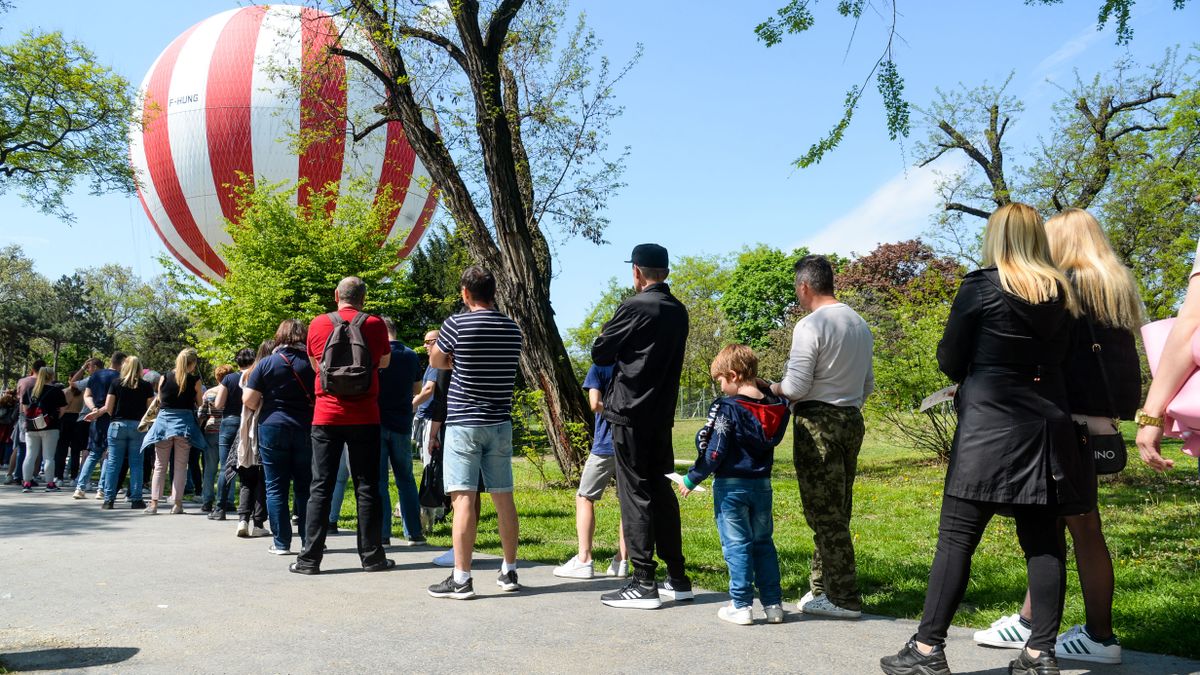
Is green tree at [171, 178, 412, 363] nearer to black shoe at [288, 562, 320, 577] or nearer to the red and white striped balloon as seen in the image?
the red and white striped balloon

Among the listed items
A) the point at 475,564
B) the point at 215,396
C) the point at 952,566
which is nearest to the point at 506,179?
the point at 215,396

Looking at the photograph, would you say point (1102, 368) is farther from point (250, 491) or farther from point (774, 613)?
point (250, 491)

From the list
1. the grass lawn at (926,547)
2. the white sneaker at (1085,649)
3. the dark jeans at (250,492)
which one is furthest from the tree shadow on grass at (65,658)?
the white sneaker at (1085,649)

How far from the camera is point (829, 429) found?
5082mm

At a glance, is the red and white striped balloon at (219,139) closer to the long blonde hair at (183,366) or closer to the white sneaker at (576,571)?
the long blonde hair at (183,366)

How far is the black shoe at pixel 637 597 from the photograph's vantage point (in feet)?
17.3

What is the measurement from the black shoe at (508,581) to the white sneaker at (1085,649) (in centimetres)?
320

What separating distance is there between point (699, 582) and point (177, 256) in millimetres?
30685

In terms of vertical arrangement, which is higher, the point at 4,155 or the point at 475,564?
the point at 4,155

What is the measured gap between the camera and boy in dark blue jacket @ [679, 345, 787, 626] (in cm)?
488

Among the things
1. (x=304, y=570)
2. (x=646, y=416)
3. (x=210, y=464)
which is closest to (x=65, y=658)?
(x=304, y=570)

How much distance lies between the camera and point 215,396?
10.4 meters

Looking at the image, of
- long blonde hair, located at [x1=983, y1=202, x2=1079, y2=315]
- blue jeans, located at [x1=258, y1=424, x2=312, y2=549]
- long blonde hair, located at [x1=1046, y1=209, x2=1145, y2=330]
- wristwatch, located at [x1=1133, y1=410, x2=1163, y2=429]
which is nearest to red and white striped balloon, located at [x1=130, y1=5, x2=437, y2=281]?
blue jeans, located at [x1=258, y1=424, x2=312, y2=549]

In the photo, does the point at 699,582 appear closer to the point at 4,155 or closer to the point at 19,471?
the point at 19,471
